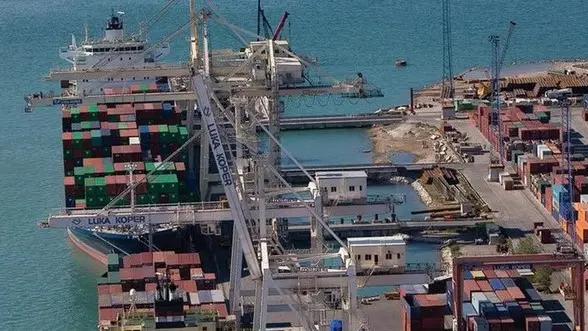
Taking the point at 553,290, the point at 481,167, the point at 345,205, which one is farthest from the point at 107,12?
the point at 553,290

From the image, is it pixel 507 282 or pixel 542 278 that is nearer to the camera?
pixel 507 282

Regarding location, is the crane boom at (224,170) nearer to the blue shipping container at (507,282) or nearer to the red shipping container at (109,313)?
the red shipping container at (109,313)

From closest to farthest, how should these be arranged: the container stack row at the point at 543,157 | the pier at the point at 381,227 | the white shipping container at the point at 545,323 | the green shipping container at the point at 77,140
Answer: the white shipping container at the point at 545,323 → the container stack row at the point at 543,157 → the pier at the point at 381,227 → the green shipping container at the point at 77,140

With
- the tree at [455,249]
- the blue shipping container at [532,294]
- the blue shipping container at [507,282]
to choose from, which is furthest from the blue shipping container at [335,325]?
the tree at [455,249]

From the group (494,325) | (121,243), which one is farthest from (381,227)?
(494,325)

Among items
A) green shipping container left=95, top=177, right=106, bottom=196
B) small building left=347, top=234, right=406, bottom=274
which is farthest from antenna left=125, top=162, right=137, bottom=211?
small building left=347, top=234, right=406, bottom=274

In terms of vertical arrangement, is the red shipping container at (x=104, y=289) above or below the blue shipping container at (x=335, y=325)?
above

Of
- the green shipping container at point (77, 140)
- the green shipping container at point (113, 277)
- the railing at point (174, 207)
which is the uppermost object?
the green shipping container at point (77, 140)

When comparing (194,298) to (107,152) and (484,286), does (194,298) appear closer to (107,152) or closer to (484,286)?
(484,286)
